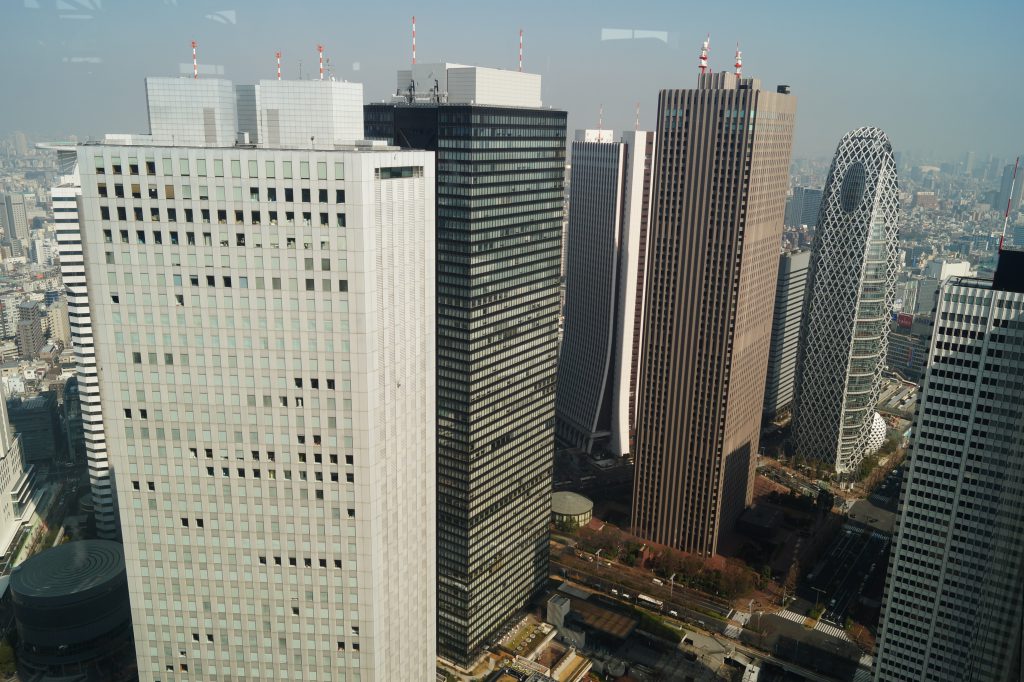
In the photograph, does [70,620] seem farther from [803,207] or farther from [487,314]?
[803,207]

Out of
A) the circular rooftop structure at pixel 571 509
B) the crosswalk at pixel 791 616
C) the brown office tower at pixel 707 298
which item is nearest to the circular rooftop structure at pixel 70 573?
the circular rooftop structure at pixel 571 509

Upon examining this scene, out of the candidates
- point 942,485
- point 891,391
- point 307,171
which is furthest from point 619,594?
point 891,391

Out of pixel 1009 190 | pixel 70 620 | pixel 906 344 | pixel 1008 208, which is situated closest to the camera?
pixel 1009 190

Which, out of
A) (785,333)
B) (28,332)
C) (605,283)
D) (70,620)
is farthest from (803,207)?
(70,620)

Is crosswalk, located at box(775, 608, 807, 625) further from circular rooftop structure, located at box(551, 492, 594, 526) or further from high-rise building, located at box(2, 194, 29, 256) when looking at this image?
high-rise building, located at box(2, 194, 29, 256)

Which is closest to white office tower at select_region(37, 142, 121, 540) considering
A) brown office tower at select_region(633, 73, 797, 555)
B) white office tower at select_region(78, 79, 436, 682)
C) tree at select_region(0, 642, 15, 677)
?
tree at select_region(0, 642, 15, 677)

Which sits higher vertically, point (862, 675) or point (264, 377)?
point (264, 377)

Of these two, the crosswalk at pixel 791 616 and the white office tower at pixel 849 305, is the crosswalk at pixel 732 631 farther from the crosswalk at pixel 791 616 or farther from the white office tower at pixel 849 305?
the white office tower at pixel 849 305

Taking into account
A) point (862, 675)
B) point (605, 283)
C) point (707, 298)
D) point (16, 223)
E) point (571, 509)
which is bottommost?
point (862, 675)
